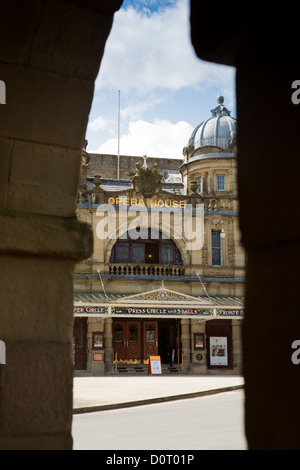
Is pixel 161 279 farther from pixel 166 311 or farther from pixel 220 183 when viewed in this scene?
pixel 220 183

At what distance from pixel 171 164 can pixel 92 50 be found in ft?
128

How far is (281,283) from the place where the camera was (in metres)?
1.68

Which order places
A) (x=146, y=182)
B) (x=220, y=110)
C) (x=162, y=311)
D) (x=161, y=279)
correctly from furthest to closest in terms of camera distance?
(x=220, y=110)
(x=146, y=182)
(x=161, y=279)
(x=162, y=311)

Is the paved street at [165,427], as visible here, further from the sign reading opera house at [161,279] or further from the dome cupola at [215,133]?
the dome cupola at [215,133]

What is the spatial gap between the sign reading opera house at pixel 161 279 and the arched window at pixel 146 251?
0.05 meters

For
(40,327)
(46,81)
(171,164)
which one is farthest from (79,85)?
(171,164)

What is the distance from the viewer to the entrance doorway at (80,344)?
29172 mm

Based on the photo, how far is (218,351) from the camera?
30734 millimetres

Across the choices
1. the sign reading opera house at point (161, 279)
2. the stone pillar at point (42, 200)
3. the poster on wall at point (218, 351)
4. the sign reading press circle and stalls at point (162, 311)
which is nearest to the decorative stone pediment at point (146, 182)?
the sign reading opera house at point (161, 279)

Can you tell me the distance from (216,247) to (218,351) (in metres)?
5.83

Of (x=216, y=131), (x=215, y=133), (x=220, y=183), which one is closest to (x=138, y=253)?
(x=220, y=183)

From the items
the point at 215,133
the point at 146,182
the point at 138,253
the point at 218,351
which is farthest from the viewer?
the point at 215,133
